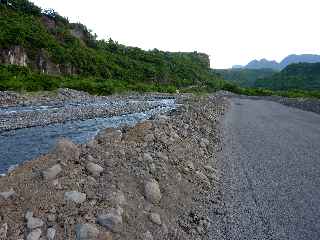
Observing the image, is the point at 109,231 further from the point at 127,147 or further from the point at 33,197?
the point at 127,147

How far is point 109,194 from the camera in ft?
29.8

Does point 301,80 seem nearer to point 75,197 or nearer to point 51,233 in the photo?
point 75,197

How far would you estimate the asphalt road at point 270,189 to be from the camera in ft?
31.0

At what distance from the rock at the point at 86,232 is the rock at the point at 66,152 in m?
2.65

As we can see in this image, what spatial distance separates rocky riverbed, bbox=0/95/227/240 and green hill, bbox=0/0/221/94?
46764 mm

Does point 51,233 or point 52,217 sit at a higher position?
point 52,217

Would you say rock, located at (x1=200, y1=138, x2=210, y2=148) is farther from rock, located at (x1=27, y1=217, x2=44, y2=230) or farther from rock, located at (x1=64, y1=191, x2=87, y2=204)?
rock, located at (x1=27, y1=217, x2=44, y2=230)

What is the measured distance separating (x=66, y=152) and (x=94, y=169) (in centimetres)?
94

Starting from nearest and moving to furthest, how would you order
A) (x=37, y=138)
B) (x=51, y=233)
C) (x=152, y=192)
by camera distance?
1. (x=51, y=233)
2. (x=152, y=192)
3. (x=37, y=138)

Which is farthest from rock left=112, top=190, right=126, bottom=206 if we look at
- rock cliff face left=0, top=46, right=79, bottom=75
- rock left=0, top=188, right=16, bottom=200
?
rock cliff face left=0, top=46, right=79, bottom=75

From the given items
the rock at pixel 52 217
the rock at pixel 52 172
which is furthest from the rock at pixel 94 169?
the rock at pixel 52 217

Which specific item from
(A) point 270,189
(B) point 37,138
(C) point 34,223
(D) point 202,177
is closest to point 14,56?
(B) point 37,138

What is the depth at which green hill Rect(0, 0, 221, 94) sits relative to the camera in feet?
227

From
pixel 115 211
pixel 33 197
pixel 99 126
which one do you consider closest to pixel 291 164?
pixel 115 211
